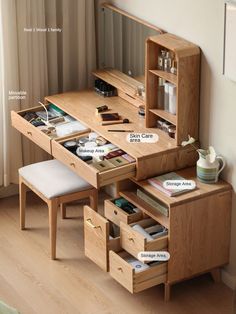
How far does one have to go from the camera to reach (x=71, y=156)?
12.9 ft

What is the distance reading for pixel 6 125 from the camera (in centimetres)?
456

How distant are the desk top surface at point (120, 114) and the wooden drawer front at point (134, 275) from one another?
49 centimetres

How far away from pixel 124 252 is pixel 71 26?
1388mm

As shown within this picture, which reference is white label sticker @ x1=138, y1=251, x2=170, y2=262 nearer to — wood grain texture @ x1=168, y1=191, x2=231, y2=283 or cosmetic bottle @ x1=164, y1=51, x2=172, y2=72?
wood grain texture @ x1=168, y1=191, x2=231, y2=283

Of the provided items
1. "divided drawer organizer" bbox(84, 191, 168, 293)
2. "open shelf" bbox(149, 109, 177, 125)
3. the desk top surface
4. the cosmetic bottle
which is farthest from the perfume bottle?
"divided drawer organizer" bbox(84, 191, 168, 293)

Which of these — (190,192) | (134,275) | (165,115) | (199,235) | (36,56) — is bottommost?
(134,275)

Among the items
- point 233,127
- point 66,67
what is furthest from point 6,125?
point 233,127

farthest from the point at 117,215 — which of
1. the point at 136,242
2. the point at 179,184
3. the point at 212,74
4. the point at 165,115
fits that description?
the point at 212,74

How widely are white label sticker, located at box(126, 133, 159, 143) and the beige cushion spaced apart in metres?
0.37

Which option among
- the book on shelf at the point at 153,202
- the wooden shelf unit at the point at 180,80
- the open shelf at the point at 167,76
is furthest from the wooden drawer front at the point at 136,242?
the open shelf at the point at 167,76

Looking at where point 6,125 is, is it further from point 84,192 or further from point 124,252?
point 124,252

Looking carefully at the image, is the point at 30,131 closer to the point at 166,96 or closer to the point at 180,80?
the point at 166,96

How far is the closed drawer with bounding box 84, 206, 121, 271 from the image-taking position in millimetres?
3793

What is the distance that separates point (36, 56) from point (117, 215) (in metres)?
1.09
